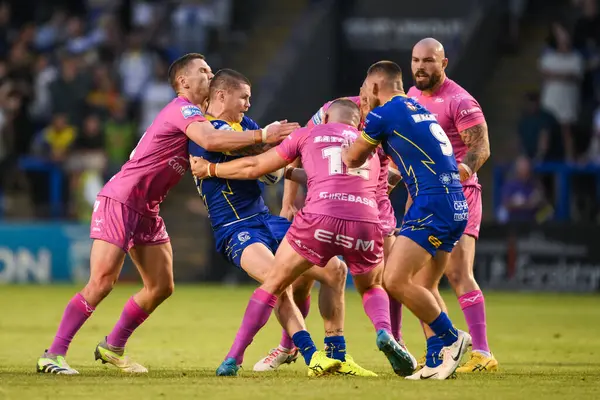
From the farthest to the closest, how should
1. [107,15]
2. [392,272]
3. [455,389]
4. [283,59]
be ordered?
[107,15] → [283,59] → [392,272] → [455,389]

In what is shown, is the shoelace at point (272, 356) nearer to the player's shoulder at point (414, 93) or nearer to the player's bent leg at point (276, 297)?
the player's bent leg at point (276, 297)

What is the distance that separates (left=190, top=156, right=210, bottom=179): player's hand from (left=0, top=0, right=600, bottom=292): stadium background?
11184mm

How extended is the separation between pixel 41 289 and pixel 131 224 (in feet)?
A: 36.6

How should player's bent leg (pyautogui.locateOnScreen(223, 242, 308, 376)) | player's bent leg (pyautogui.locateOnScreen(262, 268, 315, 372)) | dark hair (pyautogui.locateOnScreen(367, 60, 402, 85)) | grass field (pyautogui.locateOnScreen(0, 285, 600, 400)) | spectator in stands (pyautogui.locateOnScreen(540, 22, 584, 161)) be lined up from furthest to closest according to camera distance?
spectator in stands (pyautogui.locateOnScreen(540, 22, 584, 161)) → player's bent leg (pyautogui.locateOnScreen(262, 268, 315, 372)) → dark hair (pyautogui.locateOnScreen(367, 60, 402, 85)) → player's bent leg (pyautogui.locateOnScreen(223, 242, 308, 376)) → grass field (pyautogui.locateOnScreen(0, 285, 600, 400))

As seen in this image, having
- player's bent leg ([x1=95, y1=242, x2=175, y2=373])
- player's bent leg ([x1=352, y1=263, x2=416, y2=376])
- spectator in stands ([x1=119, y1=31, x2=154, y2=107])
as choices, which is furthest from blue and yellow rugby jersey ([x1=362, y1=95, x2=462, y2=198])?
spectator in stands ([x1=119, y1=31, x2=154, y2=107])

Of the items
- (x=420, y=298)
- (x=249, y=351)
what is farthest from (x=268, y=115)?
(x=420, y=298)

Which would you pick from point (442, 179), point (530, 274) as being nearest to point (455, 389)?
point (442, 179)

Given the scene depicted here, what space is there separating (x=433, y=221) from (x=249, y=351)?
11.5 feet

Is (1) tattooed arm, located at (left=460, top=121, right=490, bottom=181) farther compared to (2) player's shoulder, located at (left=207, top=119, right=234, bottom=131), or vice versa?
(1) tattooed arm, located at (left=460, top=121, right=490, bottom=181)

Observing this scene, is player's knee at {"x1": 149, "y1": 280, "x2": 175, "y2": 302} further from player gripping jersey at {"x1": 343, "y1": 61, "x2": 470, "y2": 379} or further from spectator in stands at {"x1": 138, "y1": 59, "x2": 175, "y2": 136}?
spectator in stands at {"x1": 138, "y1": 59, "x2": 175, "y2": 136}

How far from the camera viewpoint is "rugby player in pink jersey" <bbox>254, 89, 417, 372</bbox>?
34.2 feet

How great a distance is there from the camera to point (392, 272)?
9.41 metres

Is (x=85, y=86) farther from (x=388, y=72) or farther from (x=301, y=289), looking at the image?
(x=388, y=72)

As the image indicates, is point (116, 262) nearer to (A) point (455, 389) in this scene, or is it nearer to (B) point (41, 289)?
(A) point (455, 389)
